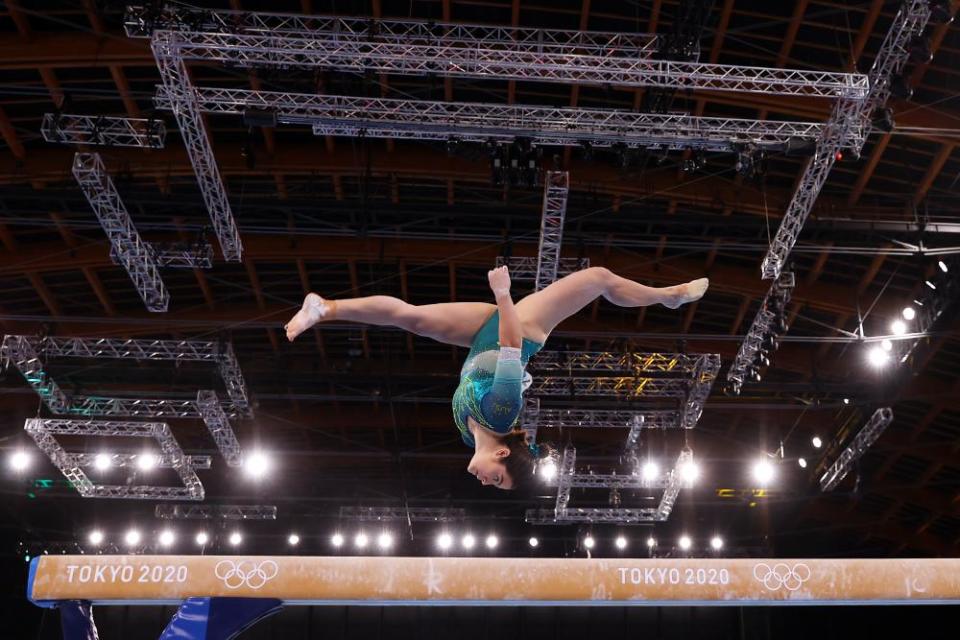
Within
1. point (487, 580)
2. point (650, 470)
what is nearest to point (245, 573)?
point (487, 580)

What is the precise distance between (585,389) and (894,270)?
560 cm

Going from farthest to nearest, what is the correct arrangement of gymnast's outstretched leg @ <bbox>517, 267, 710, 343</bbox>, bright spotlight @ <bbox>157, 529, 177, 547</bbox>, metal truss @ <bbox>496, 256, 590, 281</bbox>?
bright spotlight @ <bbox>157, 529, 177, 547</bbox> < metal truss @ <bbox>496, 256, 590, 281</bbox> < gymnast's outstretched leg @ <bbox>517, 267, 710, 343</bbox>

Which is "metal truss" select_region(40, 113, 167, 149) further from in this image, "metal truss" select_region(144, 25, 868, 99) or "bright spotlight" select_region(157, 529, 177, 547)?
"bright spotlight" select_region(157, 529, 177, 547)

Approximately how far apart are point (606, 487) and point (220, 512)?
9.23 meters

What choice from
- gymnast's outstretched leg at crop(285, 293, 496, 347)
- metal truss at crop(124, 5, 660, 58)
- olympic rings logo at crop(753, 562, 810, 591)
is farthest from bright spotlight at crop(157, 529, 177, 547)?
olympic rings logo at crop(753, 562, 810, 591)

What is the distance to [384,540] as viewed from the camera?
24.0 m

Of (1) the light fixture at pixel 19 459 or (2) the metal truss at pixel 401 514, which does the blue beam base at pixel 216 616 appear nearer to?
(1) the light fixture at pixel 19 459

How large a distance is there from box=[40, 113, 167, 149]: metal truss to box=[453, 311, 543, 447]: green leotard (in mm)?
7926

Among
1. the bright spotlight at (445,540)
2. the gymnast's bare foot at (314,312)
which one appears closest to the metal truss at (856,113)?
the gymnast's bare foot at (314,312)

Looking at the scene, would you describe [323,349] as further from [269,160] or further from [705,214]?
[705,214]

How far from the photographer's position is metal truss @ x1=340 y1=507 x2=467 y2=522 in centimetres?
2327

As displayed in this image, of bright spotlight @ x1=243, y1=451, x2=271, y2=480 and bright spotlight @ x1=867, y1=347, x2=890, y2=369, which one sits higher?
bright spotlight @ x1=867, y1=347, x2=890, y2=369

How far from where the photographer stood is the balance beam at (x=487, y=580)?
4.98 m

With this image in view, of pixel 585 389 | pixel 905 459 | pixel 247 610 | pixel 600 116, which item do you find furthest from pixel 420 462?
pixel 247 610
